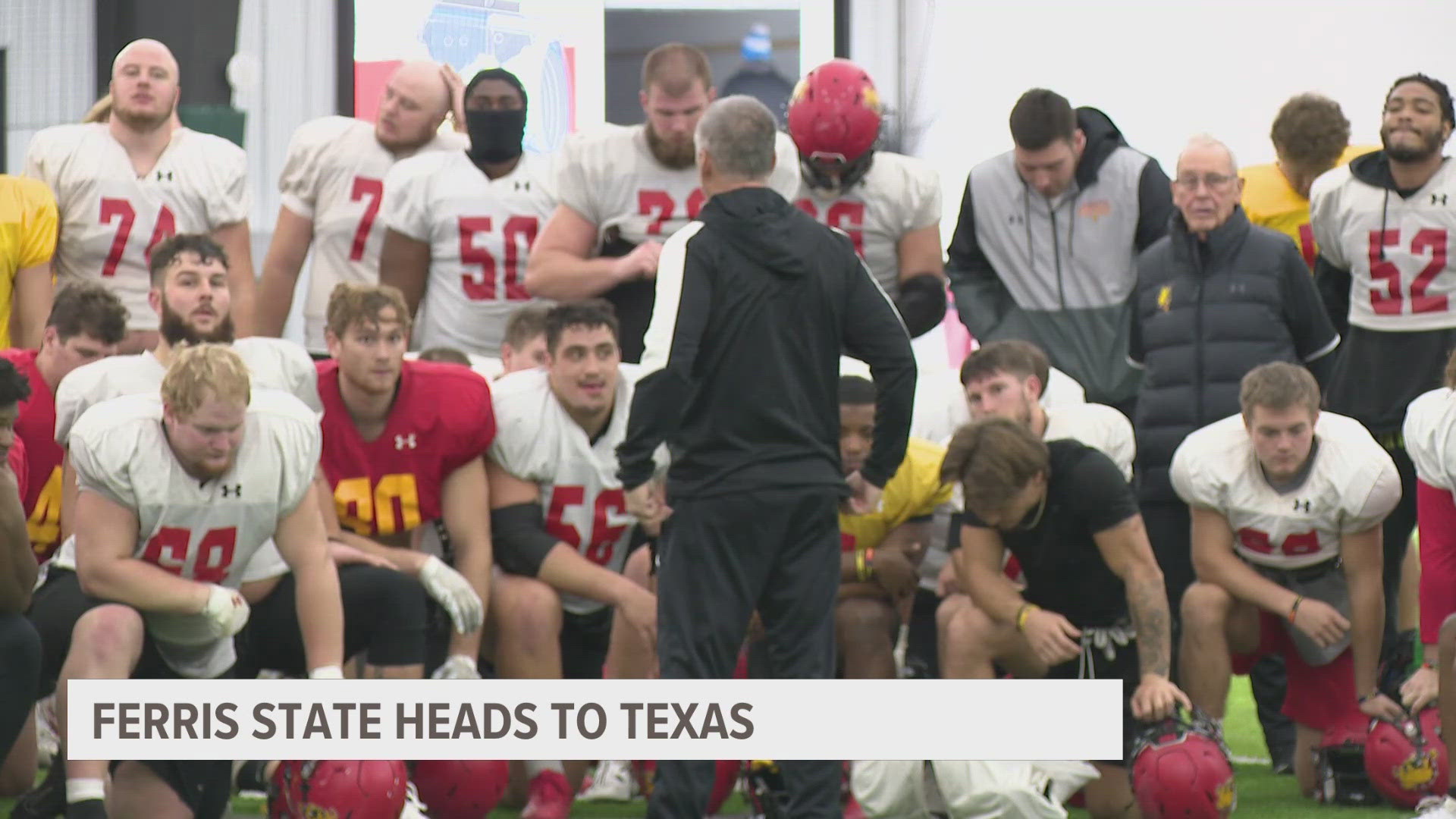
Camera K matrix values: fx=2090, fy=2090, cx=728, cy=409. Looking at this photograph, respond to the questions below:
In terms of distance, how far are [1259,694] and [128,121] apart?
11.5ft

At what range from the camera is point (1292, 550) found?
5098 mm

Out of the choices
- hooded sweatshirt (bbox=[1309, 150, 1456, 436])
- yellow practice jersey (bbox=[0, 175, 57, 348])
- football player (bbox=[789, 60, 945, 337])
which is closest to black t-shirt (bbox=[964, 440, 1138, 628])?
football player (bbox=[789, 60, 945, 337])

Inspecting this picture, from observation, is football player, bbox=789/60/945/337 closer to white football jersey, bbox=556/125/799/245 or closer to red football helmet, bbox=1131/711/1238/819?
white football jersey, bbox=556/125/799/245

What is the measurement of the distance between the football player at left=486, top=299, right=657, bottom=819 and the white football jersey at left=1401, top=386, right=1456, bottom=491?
177cm

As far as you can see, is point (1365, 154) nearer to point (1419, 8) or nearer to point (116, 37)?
point (1419, 8)

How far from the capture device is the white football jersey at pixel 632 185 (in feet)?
18.1

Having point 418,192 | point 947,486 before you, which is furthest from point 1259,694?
point 418,192

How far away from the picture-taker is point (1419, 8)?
10.1 meters

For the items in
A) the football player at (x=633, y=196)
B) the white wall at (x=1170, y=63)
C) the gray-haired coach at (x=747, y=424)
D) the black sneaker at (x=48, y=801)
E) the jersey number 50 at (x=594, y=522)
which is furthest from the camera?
the white wall at (x=1170, y=63)

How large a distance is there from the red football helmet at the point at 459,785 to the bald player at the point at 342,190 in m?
2.07

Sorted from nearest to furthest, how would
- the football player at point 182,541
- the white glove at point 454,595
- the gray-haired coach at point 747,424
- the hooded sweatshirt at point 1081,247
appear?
the gray-haired coach at point 747,424 < the football player at point 182,541 < the white glove at point 454,595 < the hooded sweatshirt at point 1081,247

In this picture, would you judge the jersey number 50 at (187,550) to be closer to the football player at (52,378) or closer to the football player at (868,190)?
the football player at (52,378)

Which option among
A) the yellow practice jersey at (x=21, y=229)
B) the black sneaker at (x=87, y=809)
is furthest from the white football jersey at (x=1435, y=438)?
the yellow practice jersey at (x=21, y=229)

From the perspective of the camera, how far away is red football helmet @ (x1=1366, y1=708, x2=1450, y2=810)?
4750 millimetres
